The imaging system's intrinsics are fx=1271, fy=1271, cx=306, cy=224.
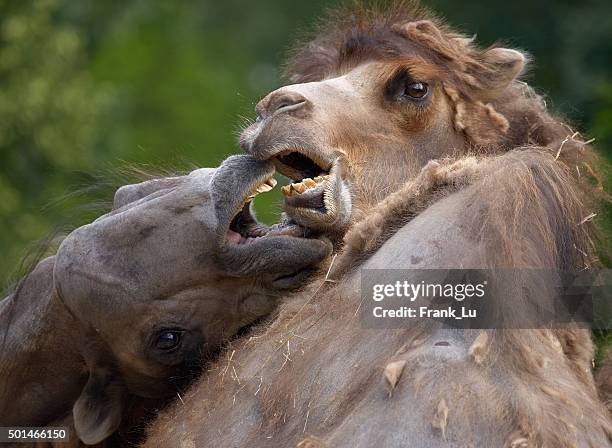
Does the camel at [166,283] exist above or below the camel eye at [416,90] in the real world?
below

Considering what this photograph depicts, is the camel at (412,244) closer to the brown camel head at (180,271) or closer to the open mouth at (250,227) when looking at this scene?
the open mouth at (250,227)

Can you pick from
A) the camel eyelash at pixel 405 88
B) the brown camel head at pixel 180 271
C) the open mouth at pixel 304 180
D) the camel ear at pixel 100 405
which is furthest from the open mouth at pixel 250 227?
the camel eyelash at pixel 405 88

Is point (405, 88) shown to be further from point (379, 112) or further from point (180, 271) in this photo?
point (180, 271)

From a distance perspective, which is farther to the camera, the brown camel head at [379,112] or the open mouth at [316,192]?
the brown camel head at [379,112]

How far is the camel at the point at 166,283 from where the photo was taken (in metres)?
5.70

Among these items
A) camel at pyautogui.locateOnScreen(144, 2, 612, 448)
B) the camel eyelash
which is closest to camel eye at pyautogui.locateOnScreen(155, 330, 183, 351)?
camel at pyautogui.locateOnScreen(144, 2, 612, 448)

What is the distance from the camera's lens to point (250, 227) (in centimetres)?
592

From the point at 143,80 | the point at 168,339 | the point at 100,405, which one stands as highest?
the point at 168,339

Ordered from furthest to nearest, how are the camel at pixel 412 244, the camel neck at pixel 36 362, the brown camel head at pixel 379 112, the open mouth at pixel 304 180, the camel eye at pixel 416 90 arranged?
the camel eye at pixel 416 90 < the camel neck at pixel 36 362 < the brown camel head at pixel 379 112 < the open mouth at pixel 304 180 < the camel at pixel 412 244

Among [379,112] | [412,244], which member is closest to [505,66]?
[379,112]

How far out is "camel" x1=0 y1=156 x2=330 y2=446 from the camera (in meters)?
5.70

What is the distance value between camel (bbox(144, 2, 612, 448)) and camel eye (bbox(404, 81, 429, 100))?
1cm

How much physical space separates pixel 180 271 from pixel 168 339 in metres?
0.34

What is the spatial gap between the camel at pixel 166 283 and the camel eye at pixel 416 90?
109cm
